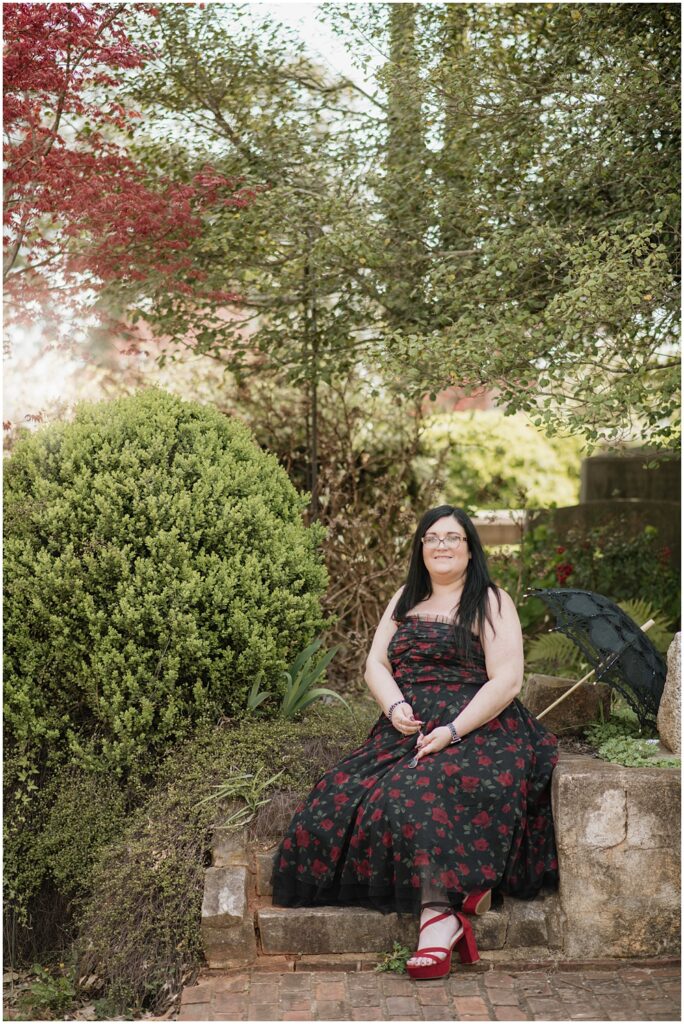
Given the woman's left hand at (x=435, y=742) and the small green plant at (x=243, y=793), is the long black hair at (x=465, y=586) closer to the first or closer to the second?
the woman's left hand at (x=435, y=742)

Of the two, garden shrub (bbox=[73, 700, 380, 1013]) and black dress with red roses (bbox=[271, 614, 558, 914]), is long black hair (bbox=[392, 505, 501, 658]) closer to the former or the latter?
black dress with red roses (bbox=[271, 614, 558, 914])

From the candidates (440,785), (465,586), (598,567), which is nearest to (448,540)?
(465,586)

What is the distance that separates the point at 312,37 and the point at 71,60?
172 cm

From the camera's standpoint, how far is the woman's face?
3.63m

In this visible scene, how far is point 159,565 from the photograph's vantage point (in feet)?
12.8

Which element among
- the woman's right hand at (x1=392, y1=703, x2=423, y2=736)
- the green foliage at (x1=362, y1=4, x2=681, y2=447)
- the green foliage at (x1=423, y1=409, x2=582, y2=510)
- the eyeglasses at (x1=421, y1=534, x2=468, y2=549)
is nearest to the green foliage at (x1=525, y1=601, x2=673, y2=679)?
the green foliage at (x1=362, y1=4, x2=681, y2=447)

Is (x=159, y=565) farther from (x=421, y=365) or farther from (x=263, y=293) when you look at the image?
(x=263, y=293)

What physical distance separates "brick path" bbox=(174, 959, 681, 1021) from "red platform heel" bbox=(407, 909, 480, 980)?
35mm

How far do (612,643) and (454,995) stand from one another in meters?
1.28

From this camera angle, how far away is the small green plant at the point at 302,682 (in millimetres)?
4125

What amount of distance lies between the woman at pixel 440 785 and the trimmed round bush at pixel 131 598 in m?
0.60

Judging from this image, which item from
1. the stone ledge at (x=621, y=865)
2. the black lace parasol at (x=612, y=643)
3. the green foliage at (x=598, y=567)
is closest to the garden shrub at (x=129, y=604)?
the black lace parasol at (x=612, y=643)

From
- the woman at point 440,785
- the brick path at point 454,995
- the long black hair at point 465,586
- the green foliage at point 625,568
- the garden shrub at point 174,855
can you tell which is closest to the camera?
the brick path at point 454,995

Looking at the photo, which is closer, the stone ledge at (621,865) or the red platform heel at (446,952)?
the red platform heel at (446,952)
